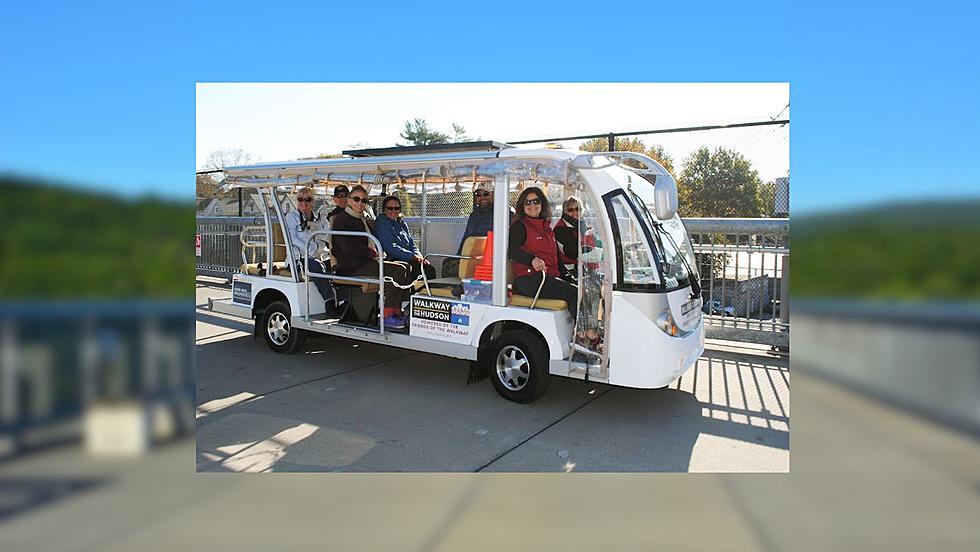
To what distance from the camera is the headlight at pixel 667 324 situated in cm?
470

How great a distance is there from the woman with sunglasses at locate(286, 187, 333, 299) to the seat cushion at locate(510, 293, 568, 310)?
2.51m

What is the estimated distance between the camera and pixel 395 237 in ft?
21.6

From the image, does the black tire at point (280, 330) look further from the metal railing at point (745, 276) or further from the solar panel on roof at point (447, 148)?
the metal railing at point (745, 276)

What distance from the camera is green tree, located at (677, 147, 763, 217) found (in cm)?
1174

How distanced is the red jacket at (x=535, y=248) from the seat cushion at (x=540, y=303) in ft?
0.66

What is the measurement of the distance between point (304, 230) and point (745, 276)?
203 inches

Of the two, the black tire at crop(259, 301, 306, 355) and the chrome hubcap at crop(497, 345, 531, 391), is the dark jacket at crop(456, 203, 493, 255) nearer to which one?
the chrome hubcap at crop(497, 345, 531, 391)

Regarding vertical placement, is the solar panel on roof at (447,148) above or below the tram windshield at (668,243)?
above

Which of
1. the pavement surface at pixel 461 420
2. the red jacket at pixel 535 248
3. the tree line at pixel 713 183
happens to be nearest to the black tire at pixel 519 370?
the pavement surface at pixel 461 420

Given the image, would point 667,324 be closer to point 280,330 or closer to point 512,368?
point 512,368
